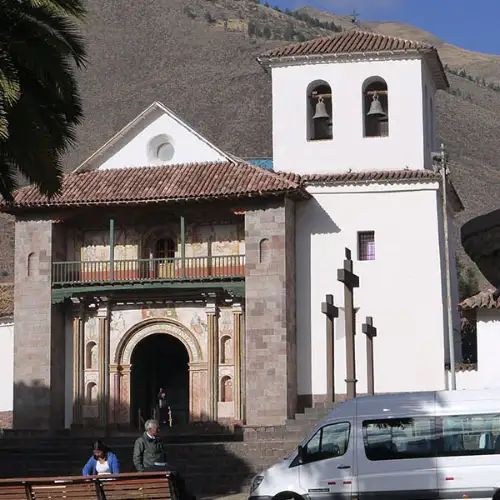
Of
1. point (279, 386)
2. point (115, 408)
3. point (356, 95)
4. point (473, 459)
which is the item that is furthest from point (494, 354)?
point (473, 459)

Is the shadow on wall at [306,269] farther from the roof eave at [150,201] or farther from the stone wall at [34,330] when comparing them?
the stone wall at [34,330]

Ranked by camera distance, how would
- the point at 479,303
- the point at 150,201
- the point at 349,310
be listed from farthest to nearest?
1. the point at 150,201
2. the point at 479,303
3. the point at 349,310

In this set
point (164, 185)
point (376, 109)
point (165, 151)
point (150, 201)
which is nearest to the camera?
point (150, 201)

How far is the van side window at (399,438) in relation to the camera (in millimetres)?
19578

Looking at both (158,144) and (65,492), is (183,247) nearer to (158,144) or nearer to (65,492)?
(158,144)

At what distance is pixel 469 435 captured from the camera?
19484mm

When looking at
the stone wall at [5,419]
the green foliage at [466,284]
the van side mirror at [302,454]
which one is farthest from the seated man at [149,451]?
the green foliage at [466,284]

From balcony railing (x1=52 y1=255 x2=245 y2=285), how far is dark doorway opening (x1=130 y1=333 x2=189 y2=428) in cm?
192

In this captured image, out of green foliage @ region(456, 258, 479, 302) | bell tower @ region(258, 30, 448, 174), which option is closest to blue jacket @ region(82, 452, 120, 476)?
bell tower @ region(258, 30, 448, 174)

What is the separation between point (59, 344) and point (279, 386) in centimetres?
670

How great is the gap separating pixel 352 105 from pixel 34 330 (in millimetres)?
10845

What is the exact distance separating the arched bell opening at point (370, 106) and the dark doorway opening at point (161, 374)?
8.23 metres

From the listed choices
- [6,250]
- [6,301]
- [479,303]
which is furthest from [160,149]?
[6,250]

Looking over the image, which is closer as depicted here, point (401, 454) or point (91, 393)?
point (401, 454)
